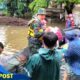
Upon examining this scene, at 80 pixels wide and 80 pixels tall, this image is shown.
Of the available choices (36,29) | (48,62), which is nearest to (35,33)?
(36,29)

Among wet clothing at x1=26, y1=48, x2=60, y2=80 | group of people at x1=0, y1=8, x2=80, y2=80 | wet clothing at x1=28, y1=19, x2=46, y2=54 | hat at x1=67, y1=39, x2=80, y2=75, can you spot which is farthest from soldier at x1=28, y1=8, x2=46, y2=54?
wet clothing at x1=26, y1=48, x2=60, y2=80

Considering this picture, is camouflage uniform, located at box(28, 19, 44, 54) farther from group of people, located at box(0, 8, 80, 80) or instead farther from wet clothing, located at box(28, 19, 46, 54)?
group of people, located at box(0, 8, 80, 80)

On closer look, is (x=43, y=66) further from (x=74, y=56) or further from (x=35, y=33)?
(x=35, y=33)

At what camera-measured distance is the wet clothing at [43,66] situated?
168 inches

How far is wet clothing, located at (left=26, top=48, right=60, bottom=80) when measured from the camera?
4.27 m

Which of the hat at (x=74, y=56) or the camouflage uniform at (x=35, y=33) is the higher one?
the hat at (x=74, y=56)

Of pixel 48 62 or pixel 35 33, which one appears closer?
pixel 48 62

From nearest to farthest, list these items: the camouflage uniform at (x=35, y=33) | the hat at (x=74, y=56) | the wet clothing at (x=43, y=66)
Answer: the wet clothing at (x=43, y=66) < the hat at (x=74, y=56) < the camouflage uniform at (x=35, y=33)

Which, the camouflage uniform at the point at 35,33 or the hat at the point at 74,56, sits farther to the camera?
the camouflage uniform at the point at 35,33

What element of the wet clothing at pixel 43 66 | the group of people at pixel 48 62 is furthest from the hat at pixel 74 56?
the wet clothing at pixel 43 66

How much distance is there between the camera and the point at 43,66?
4.34 m

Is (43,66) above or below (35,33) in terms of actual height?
above

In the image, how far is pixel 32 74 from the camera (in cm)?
439

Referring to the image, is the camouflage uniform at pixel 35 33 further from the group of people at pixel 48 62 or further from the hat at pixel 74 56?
the hat at pixel 74 56
